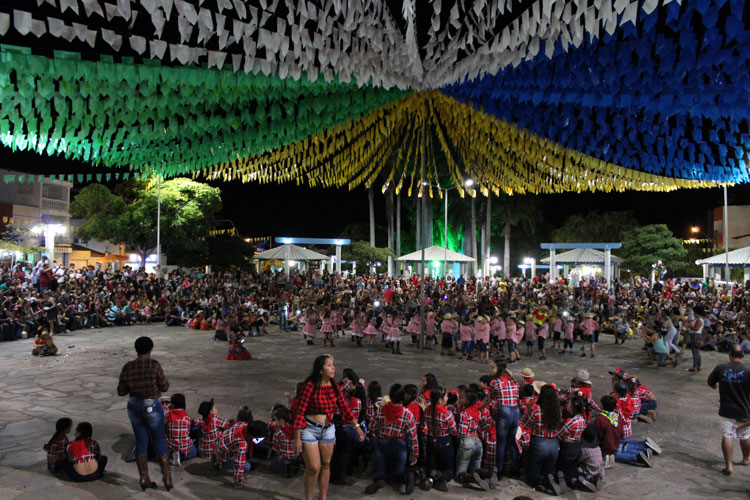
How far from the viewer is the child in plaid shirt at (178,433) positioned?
18.5 ft

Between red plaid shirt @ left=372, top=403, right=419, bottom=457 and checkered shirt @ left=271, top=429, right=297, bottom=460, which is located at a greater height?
red plaid shirt @ left=372, top=403, right=419, bottom=457

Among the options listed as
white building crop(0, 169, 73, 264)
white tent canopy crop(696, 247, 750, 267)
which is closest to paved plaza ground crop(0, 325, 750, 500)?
white tent canopy crop(696, 247, 750, 267)

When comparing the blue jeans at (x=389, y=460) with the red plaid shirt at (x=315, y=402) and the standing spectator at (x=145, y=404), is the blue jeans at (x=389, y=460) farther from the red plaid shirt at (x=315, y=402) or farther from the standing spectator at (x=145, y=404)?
the standing spectator at (x=145, y=404)

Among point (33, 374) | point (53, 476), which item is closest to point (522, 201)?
point (33, 374)

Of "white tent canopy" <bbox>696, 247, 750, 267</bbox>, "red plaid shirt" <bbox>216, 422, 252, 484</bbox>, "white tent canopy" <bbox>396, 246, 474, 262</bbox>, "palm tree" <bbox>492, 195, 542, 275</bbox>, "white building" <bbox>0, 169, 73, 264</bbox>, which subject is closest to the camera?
"red plaid shirt" <bbox>216, 422, 252, 484</bbox>

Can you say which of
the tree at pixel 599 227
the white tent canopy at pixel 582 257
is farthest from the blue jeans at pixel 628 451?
the tree at pixel 599 227

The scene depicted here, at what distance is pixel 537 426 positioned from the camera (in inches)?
207

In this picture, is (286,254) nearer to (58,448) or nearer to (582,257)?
(582,257)

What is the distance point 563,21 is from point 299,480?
5.14m

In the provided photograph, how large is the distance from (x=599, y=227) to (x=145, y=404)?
51.3 meters

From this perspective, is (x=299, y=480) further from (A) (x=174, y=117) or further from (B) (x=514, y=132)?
(B) (x=514, y=132)

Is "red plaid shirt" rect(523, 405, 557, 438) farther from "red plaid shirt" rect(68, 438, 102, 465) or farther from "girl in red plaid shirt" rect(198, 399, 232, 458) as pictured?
"red plaid shirt" rect(68, 438, 102, 465)

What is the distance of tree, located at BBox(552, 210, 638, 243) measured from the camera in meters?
49.3

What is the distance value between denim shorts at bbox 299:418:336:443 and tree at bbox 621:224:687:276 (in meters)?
44.7
